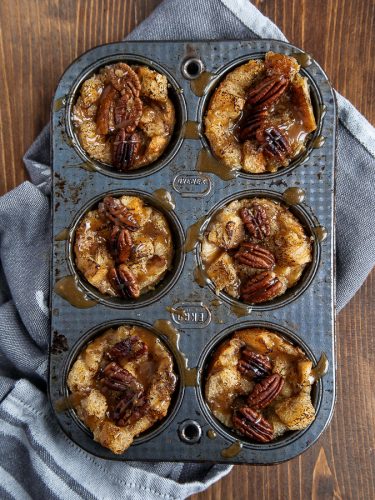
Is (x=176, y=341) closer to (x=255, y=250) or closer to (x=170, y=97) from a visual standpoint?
(x=255, y=250)

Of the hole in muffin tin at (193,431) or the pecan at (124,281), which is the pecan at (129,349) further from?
the hole in muffin tin at (193,431)

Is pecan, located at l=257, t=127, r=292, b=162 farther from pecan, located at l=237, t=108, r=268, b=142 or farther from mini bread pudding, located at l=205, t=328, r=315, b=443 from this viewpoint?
mini bread pudding, located at l=205, t=328, r=315, b=443

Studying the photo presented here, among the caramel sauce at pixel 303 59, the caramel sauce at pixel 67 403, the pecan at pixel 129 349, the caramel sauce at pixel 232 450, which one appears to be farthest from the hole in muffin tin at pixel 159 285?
the caramel sauce at pixel 303 59

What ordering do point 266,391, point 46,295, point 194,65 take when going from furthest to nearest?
point 46,295 → point 194,65 → point 266,391

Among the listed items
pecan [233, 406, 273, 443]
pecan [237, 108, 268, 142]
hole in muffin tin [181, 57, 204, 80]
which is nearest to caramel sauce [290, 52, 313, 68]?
pecan [237, 108, 268, 142]

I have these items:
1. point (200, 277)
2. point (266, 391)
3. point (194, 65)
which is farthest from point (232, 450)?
point (194, 65)
